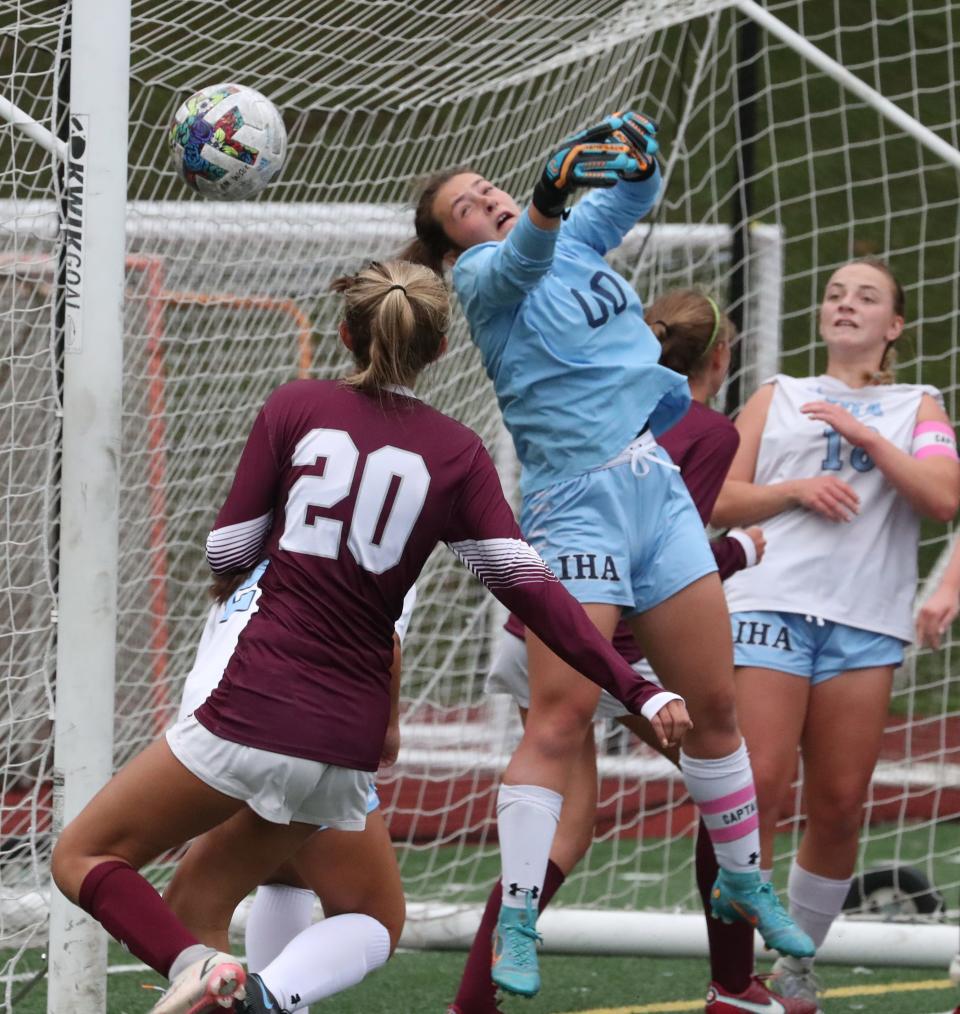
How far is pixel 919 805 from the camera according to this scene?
7.16 metres

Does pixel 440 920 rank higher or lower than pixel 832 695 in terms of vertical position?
lower

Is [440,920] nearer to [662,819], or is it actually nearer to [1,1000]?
[1,1000]

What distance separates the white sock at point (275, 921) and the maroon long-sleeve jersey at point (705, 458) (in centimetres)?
94

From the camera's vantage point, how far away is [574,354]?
3646 millimetres

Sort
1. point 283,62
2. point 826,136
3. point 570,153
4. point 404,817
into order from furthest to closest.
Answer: point 826,136 < point 404,817 < point 283,62 < point 570,153

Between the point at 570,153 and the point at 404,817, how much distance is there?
12.7 ft

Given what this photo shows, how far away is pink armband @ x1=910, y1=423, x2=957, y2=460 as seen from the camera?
432 centimetres

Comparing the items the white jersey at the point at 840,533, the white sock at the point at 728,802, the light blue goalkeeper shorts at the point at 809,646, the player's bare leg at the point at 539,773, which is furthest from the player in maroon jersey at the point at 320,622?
the white jersey at the point at 840,533

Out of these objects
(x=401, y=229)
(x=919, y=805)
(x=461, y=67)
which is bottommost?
(x=919, y=805)

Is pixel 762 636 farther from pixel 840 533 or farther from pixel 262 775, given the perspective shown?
pixel 262 775

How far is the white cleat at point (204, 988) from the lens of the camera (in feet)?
8.80

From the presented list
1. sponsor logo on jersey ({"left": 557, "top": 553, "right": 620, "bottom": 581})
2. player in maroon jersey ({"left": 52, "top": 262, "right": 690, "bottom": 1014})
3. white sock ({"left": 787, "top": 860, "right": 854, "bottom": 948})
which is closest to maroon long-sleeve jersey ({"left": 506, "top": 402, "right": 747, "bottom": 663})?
sponsor logo on jersey ({"left": 557, "top": 553, "right": 620, "bottom": 581})

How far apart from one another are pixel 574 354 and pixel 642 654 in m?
0.82

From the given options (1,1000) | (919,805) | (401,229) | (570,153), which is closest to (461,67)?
(401,229)
